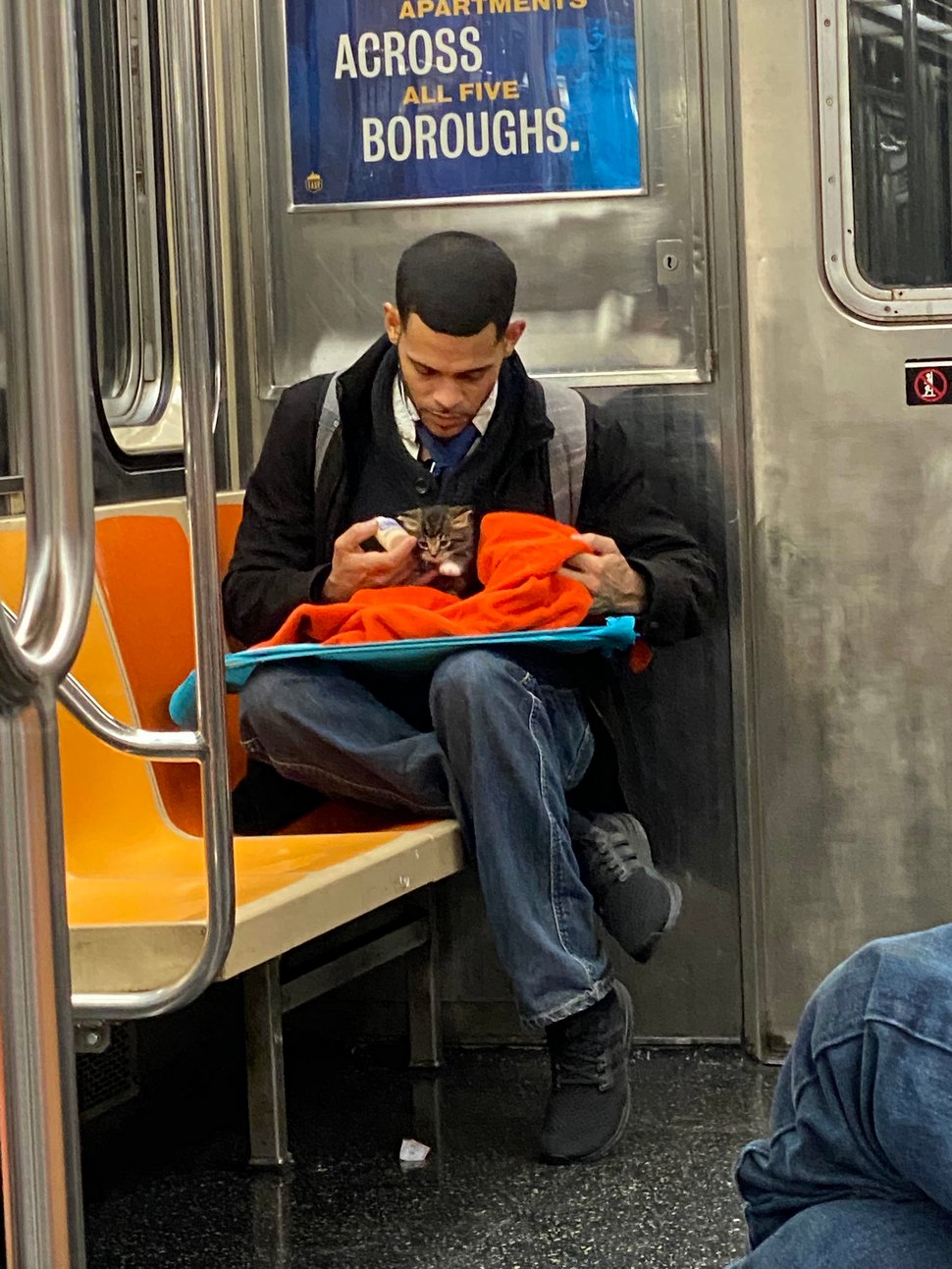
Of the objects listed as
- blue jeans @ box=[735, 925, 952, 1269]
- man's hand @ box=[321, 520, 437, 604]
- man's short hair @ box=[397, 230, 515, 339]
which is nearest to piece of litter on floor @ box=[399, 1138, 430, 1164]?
man's hand @ box=[321, 520, 437, 604]

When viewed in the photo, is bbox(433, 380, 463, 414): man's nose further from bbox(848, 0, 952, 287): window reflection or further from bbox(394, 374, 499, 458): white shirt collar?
bbox(848, 0, 952, 287): window reflection

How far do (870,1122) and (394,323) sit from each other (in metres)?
2.04

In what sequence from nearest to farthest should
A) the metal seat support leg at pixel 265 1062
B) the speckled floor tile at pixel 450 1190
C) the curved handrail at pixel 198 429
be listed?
the curved handrail at pixel 198 429, the speckled floor tile at pixel 450 1190, the metal seat support leg at pixel 265 1062

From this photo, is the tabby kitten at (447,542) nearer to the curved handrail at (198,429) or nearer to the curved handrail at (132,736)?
the curved handrail at (198,429)

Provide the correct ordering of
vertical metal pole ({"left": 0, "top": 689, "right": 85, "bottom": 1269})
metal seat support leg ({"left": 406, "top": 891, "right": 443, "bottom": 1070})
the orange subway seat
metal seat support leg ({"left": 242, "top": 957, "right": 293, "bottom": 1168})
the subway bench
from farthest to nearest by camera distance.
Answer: metal seat support leg ({"left": 406, "top": 891, "right": 443, "bottom": 1070}) < metal seat support leg ({"left": 242, "top": 957, "right": 293, "bottom": 1168}) < the orange subway seat < the subway bench < vertical metal pole ({"left": 0, "top": 689, "right": 85, "bottom": 1269})

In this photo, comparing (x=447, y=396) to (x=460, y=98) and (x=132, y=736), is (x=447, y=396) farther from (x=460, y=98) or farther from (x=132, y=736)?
(x=132, y=736)

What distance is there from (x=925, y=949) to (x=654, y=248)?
84.6 inches

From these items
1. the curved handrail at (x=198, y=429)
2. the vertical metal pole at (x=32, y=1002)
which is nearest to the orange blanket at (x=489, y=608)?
the curved handrail at (x=198, y=429)

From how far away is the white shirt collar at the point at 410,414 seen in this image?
2984 mm

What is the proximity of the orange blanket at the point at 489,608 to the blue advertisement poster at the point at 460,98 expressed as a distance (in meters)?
0.73

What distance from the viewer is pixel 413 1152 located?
266 centimetres

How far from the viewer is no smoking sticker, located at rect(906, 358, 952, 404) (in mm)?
2984

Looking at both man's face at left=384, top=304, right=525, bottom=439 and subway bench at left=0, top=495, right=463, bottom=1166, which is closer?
subway bench at left=0, top=495, right=463, bottom=1166

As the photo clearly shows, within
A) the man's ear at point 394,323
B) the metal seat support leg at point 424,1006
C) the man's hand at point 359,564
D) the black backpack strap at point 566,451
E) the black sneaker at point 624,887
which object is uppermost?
the man's ear at point 394,323
